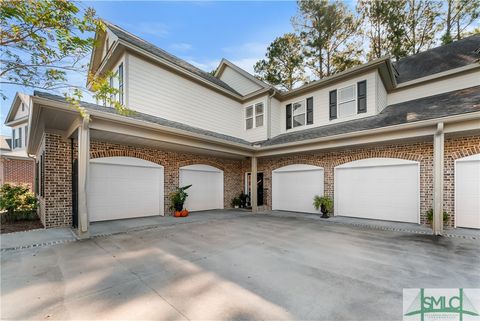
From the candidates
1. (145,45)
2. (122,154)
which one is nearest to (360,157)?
(122,154)

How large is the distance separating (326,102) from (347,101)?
949 millimetres

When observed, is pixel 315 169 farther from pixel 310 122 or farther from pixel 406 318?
pixel 406 318

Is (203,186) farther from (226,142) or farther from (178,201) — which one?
(226,142)

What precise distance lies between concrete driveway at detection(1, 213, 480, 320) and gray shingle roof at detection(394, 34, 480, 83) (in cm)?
828

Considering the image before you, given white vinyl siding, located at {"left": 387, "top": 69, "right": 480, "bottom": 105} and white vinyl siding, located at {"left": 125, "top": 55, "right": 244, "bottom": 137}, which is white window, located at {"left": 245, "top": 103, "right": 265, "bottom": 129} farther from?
white vinyl siding, located at {"left": 387, "top": 69, "right": 480, "bottom": 105}

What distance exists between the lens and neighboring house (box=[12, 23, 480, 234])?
21.1ft

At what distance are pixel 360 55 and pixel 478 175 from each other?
42.4 ft

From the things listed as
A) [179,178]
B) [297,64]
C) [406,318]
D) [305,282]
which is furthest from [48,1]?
[297,64]

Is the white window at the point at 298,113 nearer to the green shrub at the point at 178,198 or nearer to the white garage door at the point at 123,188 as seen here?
the green shrub at the point at 178,198

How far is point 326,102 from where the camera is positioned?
10641 mm

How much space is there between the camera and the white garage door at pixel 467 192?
6480 mm

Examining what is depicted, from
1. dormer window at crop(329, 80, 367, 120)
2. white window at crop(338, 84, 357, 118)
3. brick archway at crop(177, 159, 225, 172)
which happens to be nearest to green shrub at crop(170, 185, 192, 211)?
brick archway at crop(177, 159, 225, 172)

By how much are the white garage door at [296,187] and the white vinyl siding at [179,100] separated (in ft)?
12.2

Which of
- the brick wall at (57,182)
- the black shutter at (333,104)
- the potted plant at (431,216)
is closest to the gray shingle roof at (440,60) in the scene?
the black shutter at (333,104)
